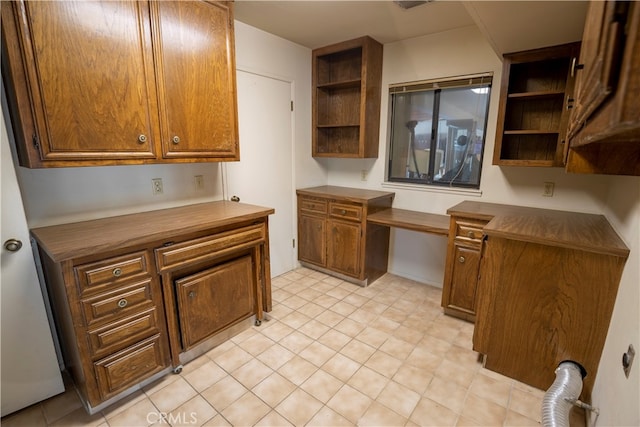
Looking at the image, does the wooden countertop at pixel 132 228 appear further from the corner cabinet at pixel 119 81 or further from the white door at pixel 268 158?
the white door at pixel 268 158

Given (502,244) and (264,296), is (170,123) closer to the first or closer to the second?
(264,296)

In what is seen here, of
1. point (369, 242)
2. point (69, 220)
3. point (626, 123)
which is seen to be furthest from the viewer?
point (369, 242)

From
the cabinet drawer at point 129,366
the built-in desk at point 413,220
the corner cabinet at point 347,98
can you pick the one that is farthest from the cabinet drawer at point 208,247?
the corner cabinet at point 347,98

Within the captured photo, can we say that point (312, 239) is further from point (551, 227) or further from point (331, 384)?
point (551, 227)

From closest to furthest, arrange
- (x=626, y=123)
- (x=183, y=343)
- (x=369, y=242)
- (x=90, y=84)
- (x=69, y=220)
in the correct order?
(x=626, y=123)
(x=90, y=84)
(x=69, y=220)
(x=183, y=343)
(x=369, y=242)

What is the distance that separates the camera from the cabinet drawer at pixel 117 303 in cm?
145

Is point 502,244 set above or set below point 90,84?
below

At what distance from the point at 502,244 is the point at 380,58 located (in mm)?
2197

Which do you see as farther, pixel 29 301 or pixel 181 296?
pixel 181 296

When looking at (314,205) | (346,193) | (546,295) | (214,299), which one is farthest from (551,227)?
(214,299)

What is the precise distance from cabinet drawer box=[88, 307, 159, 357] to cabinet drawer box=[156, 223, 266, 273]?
0.91 feet

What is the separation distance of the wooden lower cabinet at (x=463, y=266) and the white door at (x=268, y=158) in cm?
169

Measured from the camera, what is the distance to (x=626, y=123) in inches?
18.7

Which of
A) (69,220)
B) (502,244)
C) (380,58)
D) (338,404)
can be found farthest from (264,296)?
(380,58)
